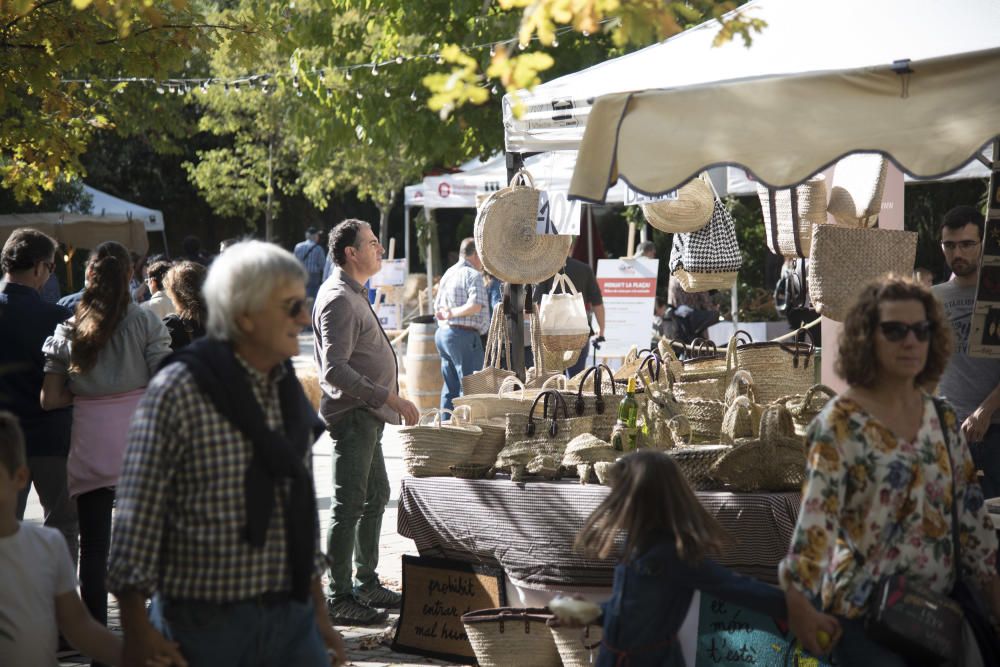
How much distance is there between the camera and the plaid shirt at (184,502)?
2.84m

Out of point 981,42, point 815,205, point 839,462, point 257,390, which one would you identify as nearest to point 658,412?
point 815,205

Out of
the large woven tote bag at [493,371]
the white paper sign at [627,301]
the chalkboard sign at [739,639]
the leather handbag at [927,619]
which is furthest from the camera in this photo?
the white paper sign at [627,301]

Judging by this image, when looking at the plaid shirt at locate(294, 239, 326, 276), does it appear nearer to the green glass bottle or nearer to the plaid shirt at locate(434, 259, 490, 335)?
the plaid shirt at locate(434, 259, 490, 335)

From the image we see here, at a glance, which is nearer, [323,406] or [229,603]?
[229,603]

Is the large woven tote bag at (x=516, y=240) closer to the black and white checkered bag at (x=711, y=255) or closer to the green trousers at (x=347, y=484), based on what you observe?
the black and white checkered bag at (x=711, y=255)

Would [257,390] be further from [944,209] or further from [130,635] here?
[944,209]

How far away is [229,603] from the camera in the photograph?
115 inches

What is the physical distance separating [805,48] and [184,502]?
328 centimetres

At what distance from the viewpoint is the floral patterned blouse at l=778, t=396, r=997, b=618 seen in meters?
3.11

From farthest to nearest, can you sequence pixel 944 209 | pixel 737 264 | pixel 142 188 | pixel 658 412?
pixel 142 188 → pixel 944 209 → pixel 737 264 → pixel 658 412

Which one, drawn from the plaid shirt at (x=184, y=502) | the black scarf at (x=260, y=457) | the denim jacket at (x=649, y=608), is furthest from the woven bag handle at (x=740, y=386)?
the plaid shirt at (x=184, y=502)

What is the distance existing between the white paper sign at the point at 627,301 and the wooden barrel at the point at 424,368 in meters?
1.77

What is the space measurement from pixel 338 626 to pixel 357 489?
682 millimetres

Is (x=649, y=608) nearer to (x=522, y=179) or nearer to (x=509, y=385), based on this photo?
(x=509, y=385)
